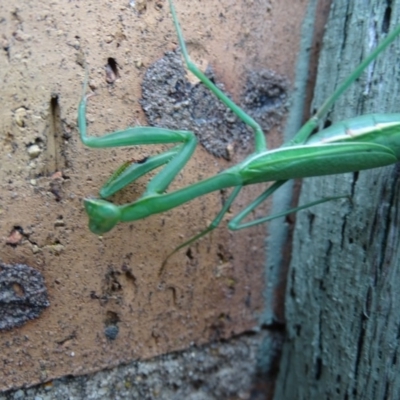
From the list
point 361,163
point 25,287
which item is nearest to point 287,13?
point 361,163

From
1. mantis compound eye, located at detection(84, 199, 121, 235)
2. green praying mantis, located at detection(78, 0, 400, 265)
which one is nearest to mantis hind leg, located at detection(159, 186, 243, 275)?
green praying mantis, located at detection(78, 0, 400, 265)

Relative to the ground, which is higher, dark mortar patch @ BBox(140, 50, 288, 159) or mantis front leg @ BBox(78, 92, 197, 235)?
dark mortar patch @ BBox(140, 50, 288, 159)

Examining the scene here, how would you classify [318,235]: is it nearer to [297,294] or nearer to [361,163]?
[297,294]

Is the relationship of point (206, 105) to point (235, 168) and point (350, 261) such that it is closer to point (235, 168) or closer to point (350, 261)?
point (235, 168)

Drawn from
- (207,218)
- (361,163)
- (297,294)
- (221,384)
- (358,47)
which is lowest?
(221,384)

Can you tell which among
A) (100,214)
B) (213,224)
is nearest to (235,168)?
(213,224)

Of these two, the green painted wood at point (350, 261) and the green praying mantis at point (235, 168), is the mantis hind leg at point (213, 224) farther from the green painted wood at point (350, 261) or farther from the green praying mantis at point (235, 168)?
the green painted wood at point (350, 261)

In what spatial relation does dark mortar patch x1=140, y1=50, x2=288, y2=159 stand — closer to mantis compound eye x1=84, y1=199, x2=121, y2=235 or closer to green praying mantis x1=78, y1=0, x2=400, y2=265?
green praying mantis x1=78, y1=0, x2=400, y2=265
